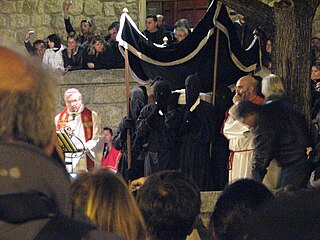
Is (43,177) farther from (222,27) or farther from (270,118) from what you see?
(222,27)

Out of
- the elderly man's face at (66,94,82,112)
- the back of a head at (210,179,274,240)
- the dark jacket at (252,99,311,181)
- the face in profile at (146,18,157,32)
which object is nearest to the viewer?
the back of a head at (210,179,274,240)

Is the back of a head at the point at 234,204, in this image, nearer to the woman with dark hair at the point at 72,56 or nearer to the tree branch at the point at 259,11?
the tree branch at the point at 259,11

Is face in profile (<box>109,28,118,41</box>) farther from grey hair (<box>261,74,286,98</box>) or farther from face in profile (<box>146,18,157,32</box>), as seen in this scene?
grey hair (<box>261,74,286,98</box>)

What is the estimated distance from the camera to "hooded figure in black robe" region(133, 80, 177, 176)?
8969 mm

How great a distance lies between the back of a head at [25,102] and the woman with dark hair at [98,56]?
1208 cm

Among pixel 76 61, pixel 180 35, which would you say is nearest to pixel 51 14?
pixel 76 61

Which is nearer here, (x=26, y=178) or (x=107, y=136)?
(x=26, y=178)

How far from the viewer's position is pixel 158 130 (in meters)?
9.01

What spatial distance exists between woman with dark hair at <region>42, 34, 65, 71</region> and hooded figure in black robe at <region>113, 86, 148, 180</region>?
425cm

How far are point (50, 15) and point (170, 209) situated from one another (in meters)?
13.0

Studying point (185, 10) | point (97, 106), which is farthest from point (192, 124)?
point (185, 10)

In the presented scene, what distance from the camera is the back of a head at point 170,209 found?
130 inches

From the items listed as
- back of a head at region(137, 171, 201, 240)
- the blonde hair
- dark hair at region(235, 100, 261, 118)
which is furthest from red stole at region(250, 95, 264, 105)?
the blonde hair

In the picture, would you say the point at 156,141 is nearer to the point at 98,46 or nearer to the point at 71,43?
the point at 98,46
